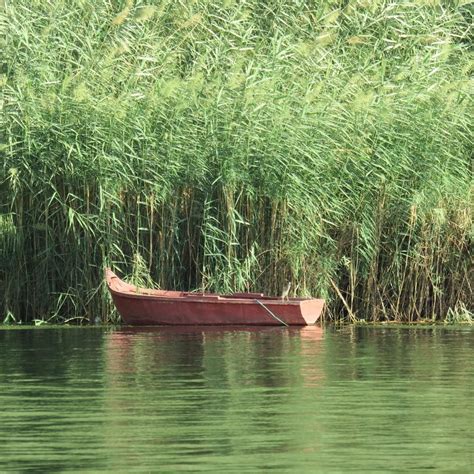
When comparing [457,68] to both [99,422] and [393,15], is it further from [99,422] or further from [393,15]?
[99,422]

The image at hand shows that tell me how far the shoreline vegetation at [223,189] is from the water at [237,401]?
1410 mm

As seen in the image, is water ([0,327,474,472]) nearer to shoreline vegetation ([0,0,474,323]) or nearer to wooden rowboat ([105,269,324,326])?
wooden rowboat ([105,269,324,326])

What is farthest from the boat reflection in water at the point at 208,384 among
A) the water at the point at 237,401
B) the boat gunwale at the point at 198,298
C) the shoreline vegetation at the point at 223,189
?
the shoreline vegetation at the point at 223,189

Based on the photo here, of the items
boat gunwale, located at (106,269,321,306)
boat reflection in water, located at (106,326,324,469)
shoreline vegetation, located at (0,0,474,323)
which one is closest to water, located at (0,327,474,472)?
boat reflection in water, located at (106,326,324,469)

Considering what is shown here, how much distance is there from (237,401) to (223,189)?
7.87 metres

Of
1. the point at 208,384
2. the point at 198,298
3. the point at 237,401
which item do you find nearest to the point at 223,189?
the point at 198,298

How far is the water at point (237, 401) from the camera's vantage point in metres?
10.2

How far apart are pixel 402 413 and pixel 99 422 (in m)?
2.35

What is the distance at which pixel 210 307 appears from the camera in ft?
66.9

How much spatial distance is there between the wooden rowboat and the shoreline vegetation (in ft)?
1.25

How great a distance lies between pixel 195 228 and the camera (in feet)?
68.3

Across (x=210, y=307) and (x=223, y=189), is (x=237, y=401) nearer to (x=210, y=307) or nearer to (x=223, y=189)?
(x=210, y=307)

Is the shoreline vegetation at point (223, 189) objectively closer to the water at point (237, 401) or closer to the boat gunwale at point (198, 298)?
the boat gunwale at point (198, 298)

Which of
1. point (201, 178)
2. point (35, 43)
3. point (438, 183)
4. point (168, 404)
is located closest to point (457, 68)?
point (438, 183)
